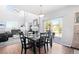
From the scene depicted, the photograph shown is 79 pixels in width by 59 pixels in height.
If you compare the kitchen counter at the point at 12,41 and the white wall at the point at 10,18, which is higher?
the white wall at the point at 10,18

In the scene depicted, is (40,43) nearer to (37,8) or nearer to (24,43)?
(24,43)

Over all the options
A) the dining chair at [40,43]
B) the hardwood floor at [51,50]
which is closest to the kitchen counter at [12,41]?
the hardwood floor at [51,50]

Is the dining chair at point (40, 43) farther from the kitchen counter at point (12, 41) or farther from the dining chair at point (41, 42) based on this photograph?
the kitchen counter at point (12, 41)

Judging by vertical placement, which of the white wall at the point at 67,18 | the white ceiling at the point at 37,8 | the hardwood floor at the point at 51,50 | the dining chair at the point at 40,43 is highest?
the white ceiling at the point at 37,8

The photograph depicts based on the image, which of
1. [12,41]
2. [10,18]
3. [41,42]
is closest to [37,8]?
[10,18]

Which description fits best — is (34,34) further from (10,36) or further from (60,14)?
(60,14)

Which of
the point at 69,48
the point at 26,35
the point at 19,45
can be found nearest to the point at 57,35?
the point at 69,48

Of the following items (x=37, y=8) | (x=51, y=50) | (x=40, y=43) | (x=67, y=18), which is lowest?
(x=51, y=50)

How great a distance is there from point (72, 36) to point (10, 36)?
1073 mm

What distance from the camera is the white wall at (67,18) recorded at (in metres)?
1.81

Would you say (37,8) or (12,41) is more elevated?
(37,8)

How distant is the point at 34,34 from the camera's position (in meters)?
1.85

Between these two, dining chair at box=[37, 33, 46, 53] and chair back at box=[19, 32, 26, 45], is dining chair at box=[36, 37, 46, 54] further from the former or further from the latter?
chair back at box=[19, 32, 26, 45]

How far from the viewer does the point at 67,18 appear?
183 centimetres
